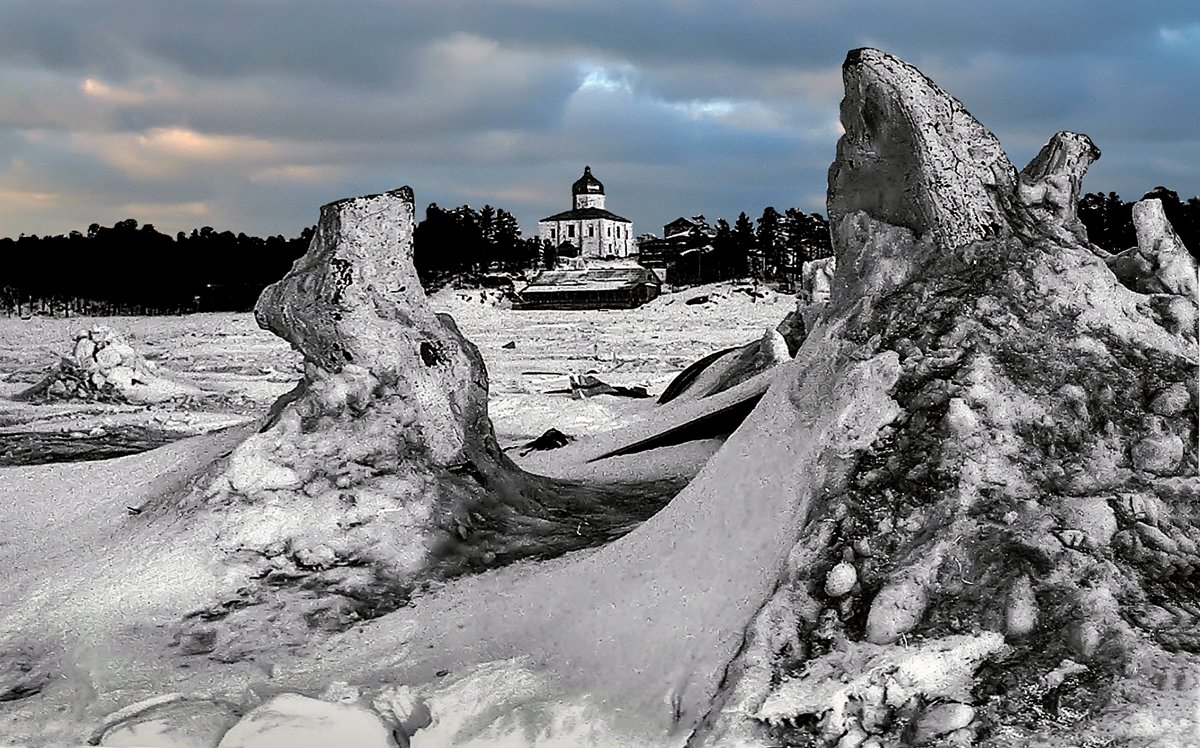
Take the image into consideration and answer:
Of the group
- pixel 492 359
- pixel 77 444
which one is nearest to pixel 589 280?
pixel 492 359

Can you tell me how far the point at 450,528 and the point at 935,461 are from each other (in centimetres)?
194

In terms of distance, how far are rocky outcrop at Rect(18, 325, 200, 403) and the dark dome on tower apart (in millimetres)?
73792

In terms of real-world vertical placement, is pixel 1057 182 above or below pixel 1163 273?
above

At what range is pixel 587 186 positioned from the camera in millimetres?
84562

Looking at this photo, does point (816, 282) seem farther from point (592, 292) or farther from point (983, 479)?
point (592, 292)

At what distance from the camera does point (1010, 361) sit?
11.5 feet

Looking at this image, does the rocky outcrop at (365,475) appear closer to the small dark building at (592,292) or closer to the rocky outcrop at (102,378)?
the rocky outcrop at (102,378)

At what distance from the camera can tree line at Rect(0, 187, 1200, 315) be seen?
1494 inches

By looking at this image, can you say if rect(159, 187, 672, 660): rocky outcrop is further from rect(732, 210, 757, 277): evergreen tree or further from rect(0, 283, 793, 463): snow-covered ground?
rect(732, 210, 757, 277): evergreen tree

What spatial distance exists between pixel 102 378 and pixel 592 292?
27.4 m

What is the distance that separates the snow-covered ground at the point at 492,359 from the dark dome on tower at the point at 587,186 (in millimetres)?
49307

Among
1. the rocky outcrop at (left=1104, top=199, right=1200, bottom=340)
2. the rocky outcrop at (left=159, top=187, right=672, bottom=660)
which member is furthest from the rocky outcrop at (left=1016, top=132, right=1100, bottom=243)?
the rocky outcrop at (left=159, top=187, right=672, bottom=660)

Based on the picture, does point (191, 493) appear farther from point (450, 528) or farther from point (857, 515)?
point (857, 515)

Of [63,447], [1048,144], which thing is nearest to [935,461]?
[1048,144]
